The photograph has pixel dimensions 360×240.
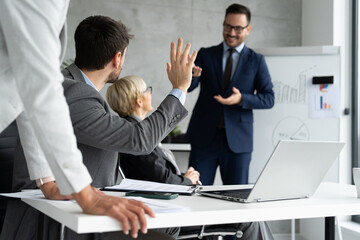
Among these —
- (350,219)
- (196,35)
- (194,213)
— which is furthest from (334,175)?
(194,213)

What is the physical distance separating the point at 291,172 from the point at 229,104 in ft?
6.70

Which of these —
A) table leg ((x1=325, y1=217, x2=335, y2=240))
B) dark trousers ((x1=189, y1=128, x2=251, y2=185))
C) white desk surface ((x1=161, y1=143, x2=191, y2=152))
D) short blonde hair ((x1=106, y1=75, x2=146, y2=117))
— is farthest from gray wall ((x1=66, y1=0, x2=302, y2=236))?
table leg ((x1=325, y1=217, x2=335, y2=240))

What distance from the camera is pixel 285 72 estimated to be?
13.3 ft

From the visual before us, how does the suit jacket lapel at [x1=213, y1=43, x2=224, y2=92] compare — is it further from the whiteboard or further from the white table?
the white table

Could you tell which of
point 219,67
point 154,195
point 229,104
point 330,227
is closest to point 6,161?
point 154,195

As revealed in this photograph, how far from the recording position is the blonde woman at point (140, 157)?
2436 millimetres

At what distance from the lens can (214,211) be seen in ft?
3.94

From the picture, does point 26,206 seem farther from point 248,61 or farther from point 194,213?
point 248,61

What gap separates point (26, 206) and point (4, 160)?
479 mm

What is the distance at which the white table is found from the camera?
3.42ft

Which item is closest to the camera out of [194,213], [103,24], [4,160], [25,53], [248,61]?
[25,53]

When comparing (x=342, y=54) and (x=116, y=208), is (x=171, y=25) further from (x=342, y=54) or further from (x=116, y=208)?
(x=116, y=208)

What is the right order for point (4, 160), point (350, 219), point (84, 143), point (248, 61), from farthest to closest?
point (350, 219) → point (248, 61) → point (4, 160) → point (84, 143)

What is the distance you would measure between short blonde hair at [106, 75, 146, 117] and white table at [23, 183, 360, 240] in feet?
3.91
